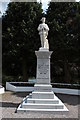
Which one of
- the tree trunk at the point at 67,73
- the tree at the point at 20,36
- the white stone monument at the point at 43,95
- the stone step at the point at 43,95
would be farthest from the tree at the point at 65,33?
the stone step at the point at 43,95

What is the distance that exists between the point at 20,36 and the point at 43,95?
1172cm

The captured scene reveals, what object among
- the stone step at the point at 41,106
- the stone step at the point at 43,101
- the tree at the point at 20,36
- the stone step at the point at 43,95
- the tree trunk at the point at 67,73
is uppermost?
the tree at the point at 20,36

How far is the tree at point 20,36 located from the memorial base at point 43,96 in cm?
940

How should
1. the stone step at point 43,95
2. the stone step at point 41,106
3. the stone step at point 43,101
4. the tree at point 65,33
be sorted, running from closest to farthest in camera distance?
the stone step at point 41,106, the stone step at point 43,101, the stone step at point 43,95, the tree at point 65,33

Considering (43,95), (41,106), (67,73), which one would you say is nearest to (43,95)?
(43,95)

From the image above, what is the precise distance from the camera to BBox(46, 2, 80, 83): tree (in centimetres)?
1916

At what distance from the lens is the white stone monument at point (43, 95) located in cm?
967

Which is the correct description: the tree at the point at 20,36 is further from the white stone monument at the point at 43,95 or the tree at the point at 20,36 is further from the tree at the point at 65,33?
the white stone monument at the point at 43,95

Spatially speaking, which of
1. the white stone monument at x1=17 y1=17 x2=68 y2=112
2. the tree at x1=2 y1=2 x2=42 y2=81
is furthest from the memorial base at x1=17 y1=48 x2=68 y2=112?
the tree at x1=2 y1=2 x2=42 y2=81

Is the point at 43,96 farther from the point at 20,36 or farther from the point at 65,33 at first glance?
the point at 20,36

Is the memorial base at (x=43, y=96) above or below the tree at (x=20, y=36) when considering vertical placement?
below

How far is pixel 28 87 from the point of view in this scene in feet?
58.5

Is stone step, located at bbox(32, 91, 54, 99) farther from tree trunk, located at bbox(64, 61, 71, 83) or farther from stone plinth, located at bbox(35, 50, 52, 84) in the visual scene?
tree trunk, located at bbox(64, 61, 71, 83)

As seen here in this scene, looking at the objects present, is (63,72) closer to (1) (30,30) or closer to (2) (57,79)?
(2) (57,79)
